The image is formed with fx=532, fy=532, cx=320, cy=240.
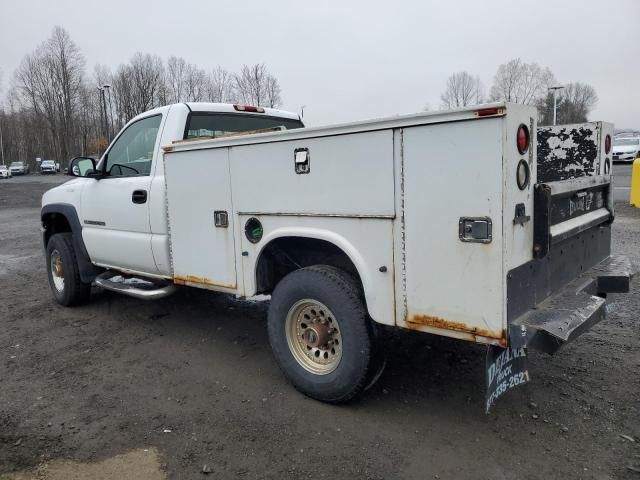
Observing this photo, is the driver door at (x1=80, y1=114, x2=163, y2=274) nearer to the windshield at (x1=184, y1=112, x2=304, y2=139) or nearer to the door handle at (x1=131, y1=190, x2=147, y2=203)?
the door handle at (x1=131, y1=190, x2=147, y2=203)

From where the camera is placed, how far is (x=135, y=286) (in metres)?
5.11

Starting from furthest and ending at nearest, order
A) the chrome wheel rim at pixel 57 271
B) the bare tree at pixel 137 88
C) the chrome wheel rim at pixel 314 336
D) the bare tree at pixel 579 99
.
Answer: the bare tree at pixel 579 99
the bare tree at pixel 137 88
the chrome wheel rim at pixel 57 271
the chrome wheel rim at pixel 314 336

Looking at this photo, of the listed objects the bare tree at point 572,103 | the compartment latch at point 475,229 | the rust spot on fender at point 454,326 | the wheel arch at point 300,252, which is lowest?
the rust spot on fender at point 454,326

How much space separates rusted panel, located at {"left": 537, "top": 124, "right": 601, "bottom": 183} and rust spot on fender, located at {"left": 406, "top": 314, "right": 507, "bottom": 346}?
184cm

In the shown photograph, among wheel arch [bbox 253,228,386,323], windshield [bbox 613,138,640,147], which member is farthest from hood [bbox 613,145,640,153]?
wheel arch [bbox 253,228,386,323]

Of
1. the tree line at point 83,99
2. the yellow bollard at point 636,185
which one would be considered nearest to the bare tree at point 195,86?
the tree line at point 83,99

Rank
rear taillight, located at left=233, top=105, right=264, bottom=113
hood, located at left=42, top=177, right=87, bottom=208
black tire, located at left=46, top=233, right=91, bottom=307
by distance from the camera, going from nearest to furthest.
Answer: rear taillight, located at left=233, top=105, right=264, bottom=113
hood, located at left=42, top=177, right=87, bottom=208
black tire, located at left=46, top=233, right=91, bottom=307

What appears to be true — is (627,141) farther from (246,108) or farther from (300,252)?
(300,252)

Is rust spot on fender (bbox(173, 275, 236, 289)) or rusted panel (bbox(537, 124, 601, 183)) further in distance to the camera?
rust spot on fender (bbox(173, 275, 236, 289))

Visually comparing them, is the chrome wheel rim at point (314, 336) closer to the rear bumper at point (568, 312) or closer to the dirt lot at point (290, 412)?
the dirt lot at point (290, 412)

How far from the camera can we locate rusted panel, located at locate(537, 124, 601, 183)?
13.3ft

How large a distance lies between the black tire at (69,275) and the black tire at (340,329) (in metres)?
3.31

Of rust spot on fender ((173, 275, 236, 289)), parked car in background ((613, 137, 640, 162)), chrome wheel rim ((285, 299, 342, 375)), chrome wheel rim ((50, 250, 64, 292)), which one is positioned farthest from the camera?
parked car in background ((613, 137, 640, 162))

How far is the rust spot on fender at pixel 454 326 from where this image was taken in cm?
274
